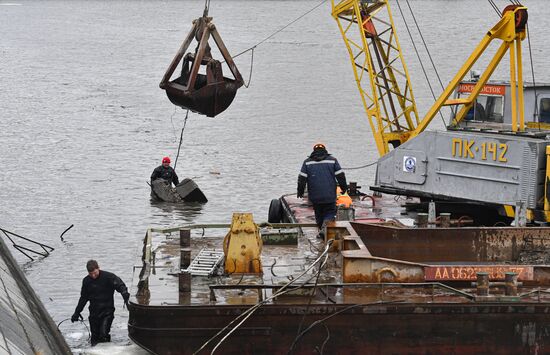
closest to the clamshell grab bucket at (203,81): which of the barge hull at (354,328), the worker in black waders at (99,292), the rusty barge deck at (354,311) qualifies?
the worker in black waders at (99,292)

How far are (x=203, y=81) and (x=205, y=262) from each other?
447cm

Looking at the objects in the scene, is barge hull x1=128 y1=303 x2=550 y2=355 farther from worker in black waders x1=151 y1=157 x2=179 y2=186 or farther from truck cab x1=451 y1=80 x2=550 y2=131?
worker in black waders x1=151 y1=157 x2=179 y2=186

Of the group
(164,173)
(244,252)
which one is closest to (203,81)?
(244,252)

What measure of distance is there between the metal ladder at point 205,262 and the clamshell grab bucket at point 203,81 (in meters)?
3.33

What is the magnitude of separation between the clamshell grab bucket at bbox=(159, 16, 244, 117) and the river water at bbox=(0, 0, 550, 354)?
371 centimetres

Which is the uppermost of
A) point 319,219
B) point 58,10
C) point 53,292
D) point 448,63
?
point 58,10

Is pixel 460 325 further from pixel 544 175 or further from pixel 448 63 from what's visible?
pixel 448 63

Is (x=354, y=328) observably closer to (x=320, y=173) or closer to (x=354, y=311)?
(x=354, y=311)

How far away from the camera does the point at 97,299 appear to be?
14.8 m

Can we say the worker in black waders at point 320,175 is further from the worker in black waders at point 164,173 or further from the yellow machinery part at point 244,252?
the worker in black waders at point 164,173

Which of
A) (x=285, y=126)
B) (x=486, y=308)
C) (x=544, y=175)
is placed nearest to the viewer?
(x=486, y=308)

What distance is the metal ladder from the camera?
47.3 feet

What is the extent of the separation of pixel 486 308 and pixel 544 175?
7.28 meters

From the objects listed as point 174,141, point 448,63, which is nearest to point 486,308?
point 174,141
